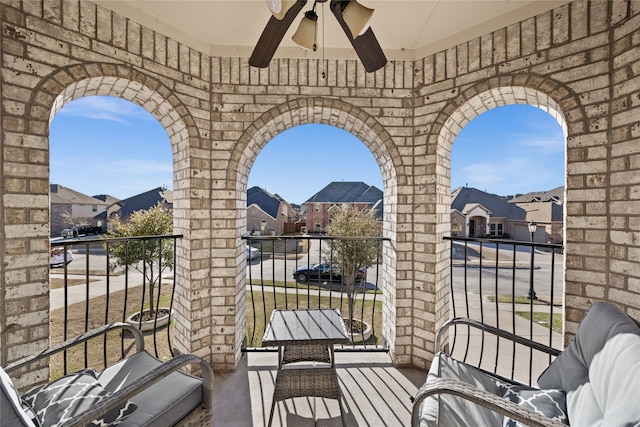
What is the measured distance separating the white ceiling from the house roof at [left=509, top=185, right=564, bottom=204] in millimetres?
21493

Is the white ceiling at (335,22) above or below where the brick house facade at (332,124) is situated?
above

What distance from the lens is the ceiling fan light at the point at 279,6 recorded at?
1.16 m

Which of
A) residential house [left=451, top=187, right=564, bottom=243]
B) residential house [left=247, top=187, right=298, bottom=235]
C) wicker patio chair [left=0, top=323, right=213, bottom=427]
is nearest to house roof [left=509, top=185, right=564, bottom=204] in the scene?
residential house [left=451, top=187, right=564, bottom=243]

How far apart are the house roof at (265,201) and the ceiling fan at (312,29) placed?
2098 centimetres

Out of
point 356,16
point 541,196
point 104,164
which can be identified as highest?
point 104,164

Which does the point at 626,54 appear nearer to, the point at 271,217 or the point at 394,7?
the point at 394,7

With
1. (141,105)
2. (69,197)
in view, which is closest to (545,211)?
(141,105)

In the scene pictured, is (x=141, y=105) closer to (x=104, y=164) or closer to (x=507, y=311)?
(x=507, y=311)

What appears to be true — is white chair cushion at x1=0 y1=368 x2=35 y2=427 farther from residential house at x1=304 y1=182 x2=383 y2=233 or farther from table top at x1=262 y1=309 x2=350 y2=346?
residential house at x1=304 y1=182 x2=383 y2=233

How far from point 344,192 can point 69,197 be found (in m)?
21.5

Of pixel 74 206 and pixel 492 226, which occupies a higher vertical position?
pixel 74 206

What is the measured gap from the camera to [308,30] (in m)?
1.49

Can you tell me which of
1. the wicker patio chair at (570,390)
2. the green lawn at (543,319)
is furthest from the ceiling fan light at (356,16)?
the green lawn at (543,319)

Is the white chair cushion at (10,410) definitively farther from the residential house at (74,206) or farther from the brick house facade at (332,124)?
the residential house at (74,206)
